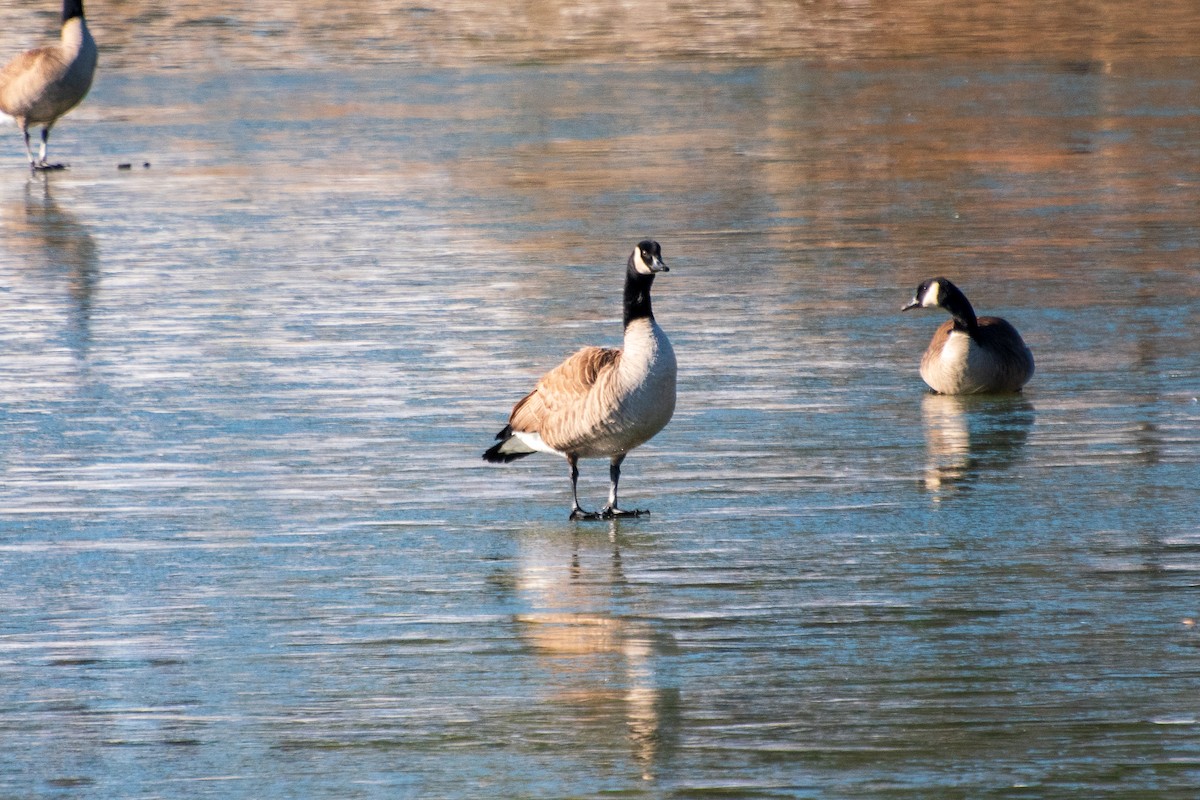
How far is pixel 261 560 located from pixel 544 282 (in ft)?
23.5

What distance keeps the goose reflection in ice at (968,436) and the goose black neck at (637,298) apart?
1595 mm

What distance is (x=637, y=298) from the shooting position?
8445mm

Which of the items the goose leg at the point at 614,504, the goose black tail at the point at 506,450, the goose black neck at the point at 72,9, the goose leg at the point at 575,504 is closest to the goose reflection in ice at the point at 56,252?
the goose black neck at the point at 72,9

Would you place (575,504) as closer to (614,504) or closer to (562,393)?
(614,504)

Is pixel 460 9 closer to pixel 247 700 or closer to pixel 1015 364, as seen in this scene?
pixel 1015 364

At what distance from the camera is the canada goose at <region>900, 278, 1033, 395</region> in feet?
36.0

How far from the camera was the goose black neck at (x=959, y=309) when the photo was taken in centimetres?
1112

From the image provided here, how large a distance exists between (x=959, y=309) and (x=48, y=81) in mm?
14313

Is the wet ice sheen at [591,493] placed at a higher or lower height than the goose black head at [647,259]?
lower

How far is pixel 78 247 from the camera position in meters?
17.3

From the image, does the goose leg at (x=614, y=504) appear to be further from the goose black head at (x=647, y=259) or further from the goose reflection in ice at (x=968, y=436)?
the goose reflection in ice at (x=968, y=436)

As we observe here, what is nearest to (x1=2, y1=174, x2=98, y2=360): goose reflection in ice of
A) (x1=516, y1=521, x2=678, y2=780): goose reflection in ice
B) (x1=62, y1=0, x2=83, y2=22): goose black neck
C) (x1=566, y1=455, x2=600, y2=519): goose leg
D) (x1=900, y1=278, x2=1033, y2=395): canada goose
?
(x1=62, y1=0, x2=83, y2=22): goose black neck

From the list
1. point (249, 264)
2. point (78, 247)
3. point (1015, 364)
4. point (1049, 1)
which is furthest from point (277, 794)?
point (1049, 1)

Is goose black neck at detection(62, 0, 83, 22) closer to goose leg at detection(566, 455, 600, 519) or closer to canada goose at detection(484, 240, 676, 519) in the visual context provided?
canada goose at detection(484, 240, 676, 519)
